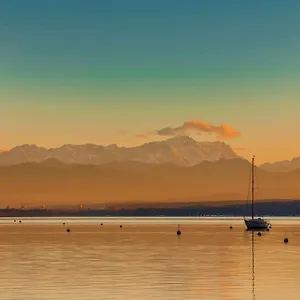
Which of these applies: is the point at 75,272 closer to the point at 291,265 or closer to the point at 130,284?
the point at 130,284

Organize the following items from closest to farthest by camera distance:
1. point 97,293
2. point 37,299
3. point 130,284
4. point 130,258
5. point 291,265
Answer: point 37,299 → point 97,293 → point 130,284 → point 291,265 → point 130,258

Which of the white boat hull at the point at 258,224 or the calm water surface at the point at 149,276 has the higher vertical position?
the white boat hull at the point at 258,224

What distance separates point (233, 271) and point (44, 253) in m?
31.2

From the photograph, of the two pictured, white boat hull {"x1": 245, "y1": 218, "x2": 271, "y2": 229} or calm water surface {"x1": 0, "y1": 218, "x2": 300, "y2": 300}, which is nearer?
calm water surface {"x1": 0, "y1": 218, "x2": 300, "y2": 300}

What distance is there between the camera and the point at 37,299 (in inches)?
1747

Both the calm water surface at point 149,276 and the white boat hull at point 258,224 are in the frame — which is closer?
the calm water surface at point 149,276

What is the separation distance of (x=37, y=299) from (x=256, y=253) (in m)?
48.8

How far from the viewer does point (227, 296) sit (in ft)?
152

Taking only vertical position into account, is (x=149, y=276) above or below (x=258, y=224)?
below

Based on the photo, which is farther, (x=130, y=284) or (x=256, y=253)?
(x=256, y=253)

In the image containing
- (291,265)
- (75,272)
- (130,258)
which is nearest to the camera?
(75,272)

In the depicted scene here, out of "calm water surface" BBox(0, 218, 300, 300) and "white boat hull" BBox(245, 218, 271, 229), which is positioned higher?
"white boat hull" BBox(245, 218, 271, 229)

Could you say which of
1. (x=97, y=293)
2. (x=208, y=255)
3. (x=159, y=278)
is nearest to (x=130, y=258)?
(x=208, y=255)

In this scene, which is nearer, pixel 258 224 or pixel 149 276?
pixel 149 276
